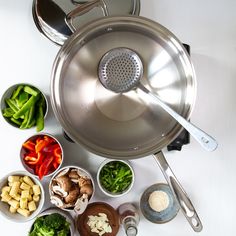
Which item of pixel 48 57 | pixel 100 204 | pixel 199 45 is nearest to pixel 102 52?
pixel 48 57

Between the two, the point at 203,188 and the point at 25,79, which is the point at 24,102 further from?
the point at 203,188

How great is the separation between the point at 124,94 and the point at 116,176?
229 mm

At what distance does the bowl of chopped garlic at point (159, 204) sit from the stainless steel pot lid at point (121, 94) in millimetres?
182

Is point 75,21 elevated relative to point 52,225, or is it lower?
elevated

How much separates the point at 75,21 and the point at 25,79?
0.20 metres

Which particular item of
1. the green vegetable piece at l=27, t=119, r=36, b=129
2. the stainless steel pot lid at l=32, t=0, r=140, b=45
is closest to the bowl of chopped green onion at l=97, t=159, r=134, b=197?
the green vegetable piece at l=27, t=119, r=36, b=129

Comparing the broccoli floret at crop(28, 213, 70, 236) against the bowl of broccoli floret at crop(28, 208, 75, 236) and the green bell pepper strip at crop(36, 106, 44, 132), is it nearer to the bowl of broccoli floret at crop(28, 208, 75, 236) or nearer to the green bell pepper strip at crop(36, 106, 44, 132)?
the bowl of broccoli floret at crop(28, 208, 75, 236)

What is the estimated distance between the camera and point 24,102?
103 centimetres

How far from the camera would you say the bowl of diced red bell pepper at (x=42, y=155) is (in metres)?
1.04

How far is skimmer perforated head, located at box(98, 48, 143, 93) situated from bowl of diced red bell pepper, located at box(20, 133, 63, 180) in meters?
0.21

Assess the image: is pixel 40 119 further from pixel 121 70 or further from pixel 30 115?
pixel 121 70

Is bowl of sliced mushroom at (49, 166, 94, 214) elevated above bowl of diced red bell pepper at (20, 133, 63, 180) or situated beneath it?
situated beneath

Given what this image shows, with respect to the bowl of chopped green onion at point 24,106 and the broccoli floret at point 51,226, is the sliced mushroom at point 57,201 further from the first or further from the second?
the bowl of chopped green onion at point 24,106

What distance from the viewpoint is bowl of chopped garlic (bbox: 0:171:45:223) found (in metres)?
1.04
